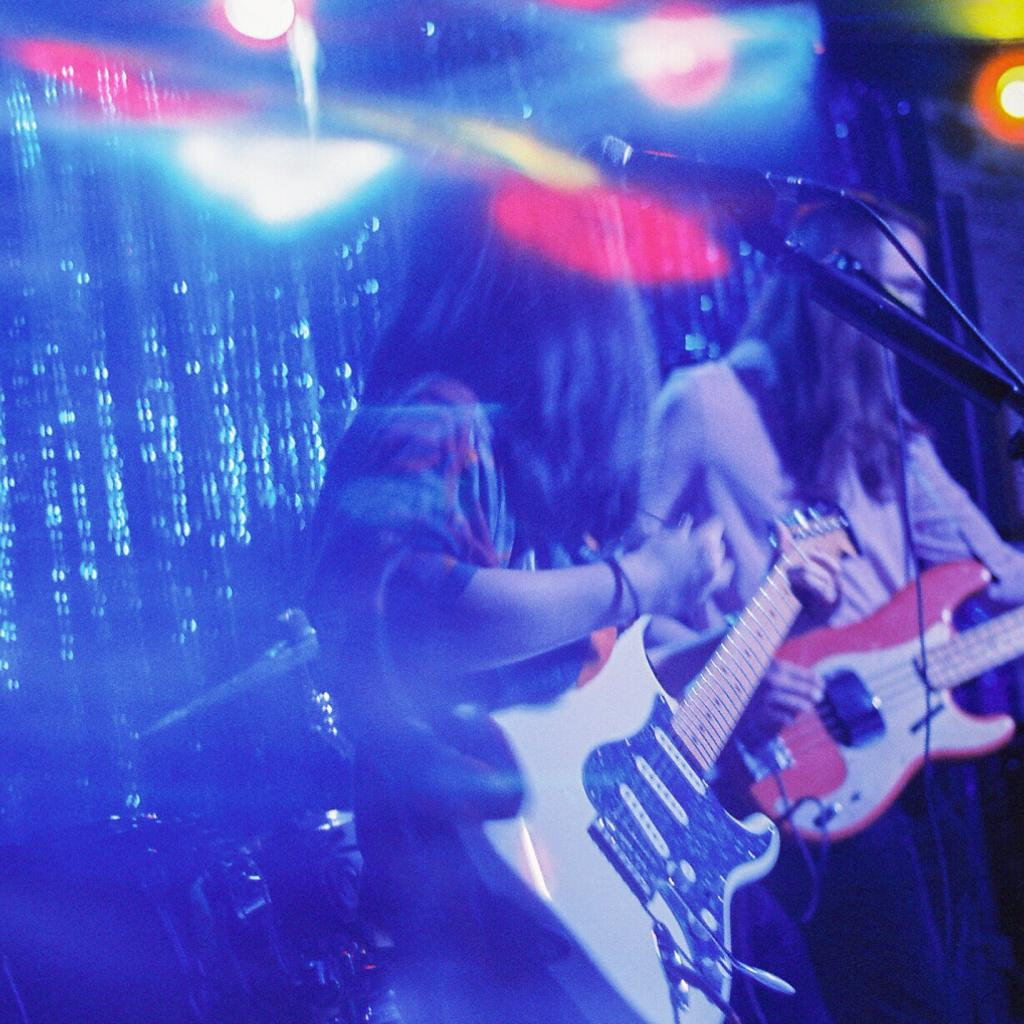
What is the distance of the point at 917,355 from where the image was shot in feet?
4.04

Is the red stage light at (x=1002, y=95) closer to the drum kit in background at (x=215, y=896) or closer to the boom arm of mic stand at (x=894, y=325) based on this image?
the boom arm of mic stand at (x=894, y=325)

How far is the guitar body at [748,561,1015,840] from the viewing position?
1.76 meters

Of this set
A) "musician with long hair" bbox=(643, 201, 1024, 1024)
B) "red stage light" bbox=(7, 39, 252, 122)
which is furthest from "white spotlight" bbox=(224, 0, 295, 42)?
"musician with long hair" bbox=(643, 201, 1024, 1024)

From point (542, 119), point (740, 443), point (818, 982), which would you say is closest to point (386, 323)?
point (542, 119)

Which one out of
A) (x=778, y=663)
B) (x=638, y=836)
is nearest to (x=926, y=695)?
(x=778, y=663)

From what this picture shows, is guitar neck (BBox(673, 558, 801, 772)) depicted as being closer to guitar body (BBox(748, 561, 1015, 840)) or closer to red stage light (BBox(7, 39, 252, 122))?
guitar body (BBox(748, 561, 1015, 840))

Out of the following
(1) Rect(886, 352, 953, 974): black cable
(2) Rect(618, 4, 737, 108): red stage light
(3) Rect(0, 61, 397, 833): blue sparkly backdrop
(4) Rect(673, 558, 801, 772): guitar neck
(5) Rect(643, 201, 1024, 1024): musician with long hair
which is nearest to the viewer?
(3) Rect(0, 61, 397, 833): blue sparkly backdrop

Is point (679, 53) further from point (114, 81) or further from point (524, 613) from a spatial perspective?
point (524, 613)

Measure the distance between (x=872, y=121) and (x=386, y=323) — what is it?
1.21m

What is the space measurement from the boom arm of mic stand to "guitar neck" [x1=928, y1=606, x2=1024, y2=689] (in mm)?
846

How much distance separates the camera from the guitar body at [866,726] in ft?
5.78

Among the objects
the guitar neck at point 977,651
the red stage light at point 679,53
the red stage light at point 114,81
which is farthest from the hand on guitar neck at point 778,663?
the red stage light at point 114,81

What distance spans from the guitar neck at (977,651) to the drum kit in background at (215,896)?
1085mm

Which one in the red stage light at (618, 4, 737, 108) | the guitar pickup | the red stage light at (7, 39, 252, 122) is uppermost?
the red stage light at (618, 4, 737, 108)
